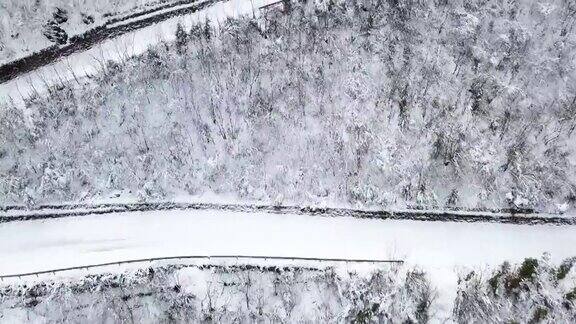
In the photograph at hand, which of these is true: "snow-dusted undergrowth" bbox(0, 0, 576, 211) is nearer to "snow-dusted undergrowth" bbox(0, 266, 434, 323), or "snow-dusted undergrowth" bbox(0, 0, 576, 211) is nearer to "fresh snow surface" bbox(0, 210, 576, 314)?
"fresh snow surface" bbox(0, 210, 576, 314)

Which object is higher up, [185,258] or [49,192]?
[49,192]

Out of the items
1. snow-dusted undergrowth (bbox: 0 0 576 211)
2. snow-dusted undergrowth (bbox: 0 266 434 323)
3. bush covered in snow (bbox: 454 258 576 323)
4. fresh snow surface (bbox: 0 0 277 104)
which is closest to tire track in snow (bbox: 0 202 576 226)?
snow-dusted undergrowth (bbox: 0 0 576 211)

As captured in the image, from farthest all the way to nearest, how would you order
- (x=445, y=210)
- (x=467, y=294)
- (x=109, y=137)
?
1. (x=109, y=137)
2. (x=445, y=210)
3. (x=467, y=294)

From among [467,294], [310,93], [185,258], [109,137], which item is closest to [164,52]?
[109,137]

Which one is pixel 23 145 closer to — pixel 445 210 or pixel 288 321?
pixel 288 321

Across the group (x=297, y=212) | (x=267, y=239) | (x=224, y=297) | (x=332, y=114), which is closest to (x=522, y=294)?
(x=297, y=212)

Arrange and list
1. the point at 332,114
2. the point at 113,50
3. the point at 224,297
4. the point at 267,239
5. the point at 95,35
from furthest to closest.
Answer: the point at 95,35 < the point at 113,50 < the point at 332,114 < the point at 267,239 < the point at 224,297

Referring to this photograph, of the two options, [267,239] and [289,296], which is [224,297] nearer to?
[289,296]
